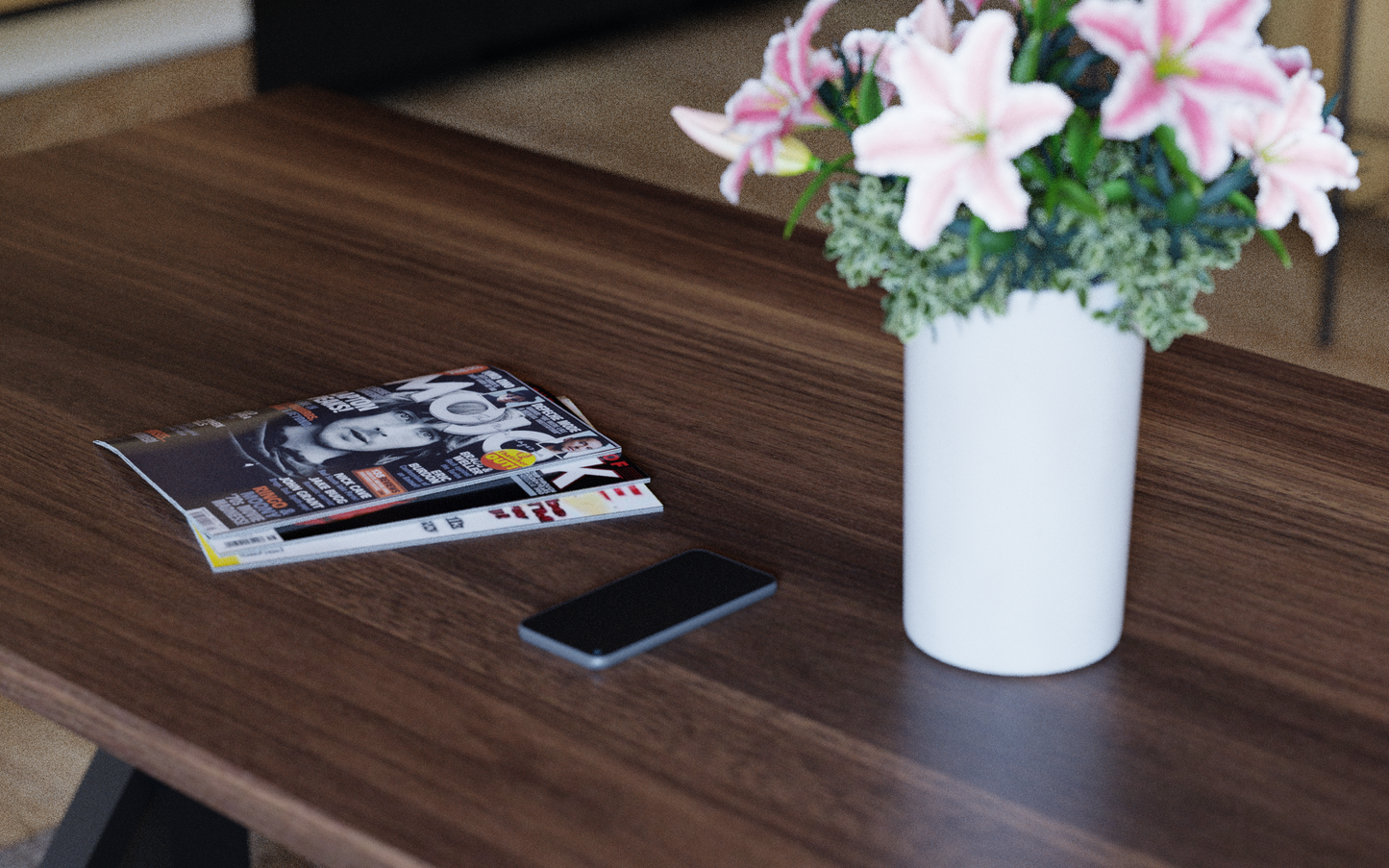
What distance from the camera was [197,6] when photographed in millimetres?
3875

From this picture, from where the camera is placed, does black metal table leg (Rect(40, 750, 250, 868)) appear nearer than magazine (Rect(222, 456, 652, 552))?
No

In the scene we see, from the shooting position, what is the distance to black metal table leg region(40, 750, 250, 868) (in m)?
1.23

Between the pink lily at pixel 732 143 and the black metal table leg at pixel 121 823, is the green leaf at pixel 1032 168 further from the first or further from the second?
the black metal table leg at pixel 121 823

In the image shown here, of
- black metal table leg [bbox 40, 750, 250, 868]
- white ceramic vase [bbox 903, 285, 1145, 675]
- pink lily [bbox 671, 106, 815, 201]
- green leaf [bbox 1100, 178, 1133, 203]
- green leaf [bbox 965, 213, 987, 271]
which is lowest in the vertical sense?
black metal table leg [bbox 40, 750, 250, 868]

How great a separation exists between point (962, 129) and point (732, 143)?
0.53ft

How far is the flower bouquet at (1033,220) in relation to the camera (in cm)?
68

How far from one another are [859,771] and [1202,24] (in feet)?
1.28

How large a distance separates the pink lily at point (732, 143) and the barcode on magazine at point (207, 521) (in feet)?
1.34

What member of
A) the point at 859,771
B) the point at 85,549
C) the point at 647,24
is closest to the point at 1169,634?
the point at 859,771

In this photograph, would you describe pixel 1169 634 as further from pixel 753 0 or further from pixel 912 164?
pixel 753 0

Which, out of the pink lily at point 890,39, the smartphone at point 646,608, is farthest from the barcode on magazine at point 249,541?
the pink lily at point 890,39

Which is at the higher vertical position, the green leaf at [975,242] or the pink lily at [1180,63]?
the pink lily at [1180,63]

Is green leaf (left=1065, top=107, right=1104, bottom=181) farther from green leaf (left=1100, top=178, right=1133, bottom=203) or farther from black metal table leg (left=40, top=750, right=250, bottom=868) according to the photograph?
black metal table leg (left=40, top=750, right=250, bottom=868)

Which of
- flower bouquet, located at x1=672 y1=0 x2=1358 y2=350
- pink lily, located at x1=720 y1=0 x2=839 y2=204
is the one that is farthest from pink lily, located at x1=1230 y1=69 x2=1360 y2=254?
pink lily, located at x1=720 y1=0 x2=839 y2=204
